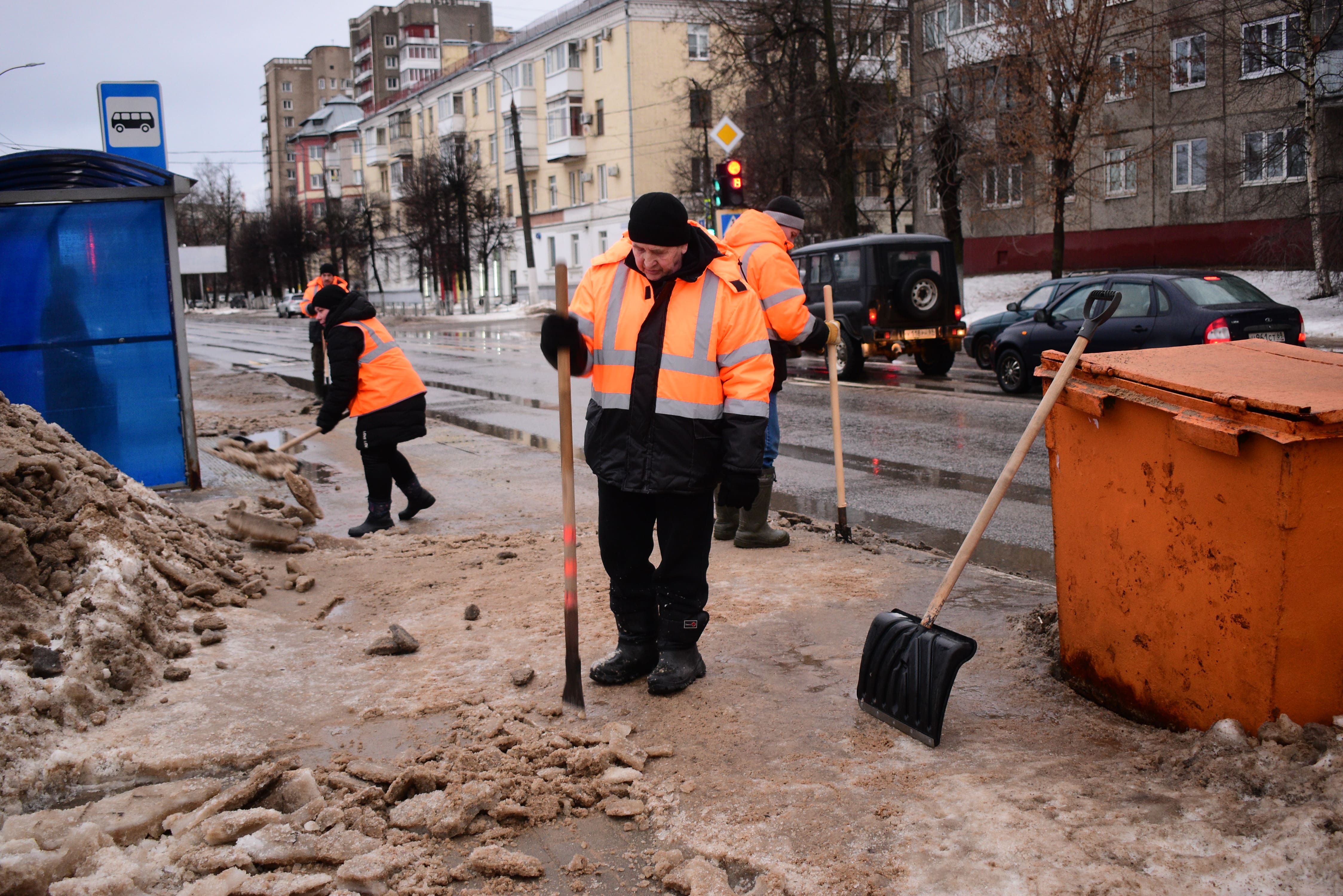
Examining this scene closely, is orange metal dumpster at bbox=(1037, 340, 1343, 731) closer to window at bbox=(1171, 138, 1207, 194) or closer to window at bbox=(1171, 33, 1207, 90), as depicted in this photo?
window at bbox=(1171, 33, 1207, 90)

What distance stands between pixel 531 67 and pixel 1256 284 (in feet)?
128

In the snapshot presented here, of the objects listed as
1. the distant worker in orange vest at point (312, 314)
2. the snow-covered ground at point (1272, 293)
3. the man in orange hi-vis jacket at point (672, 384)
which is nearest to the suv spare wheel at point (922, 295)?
the snow-covered ground at point (1272, 293)

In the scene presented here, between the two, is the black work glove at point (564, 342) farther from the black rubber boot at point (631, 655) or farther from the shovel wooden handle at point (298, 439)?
the shovel wooden handle at point (298, 439)

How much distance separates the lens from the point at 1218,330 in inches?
480

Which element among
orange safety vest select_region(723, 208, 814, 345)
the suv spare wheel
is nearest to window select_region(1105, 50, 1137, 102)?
the suv spare wheel

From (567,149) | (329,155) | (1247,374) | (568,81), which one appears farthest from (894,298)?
(329,155)

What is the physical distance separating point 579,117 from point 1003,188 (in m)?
25.6

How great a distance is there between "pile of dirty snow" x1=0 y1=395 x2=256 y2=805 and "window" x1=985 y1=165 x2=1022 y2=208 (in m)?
23.7

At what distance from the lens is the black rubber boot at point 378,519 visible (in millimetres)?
7273

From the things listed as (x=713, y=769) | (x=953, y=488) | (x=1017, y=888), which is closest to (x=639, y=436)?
(x=713, y=769)

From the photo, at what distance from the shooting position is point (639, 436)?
3.91 metres

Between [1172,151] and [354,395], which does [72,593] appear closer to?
[354,395]

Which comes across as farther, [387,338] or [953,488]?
[953,488]

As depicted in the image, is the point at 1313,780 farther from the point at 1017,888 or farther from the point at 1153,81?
the point at 1153,81
